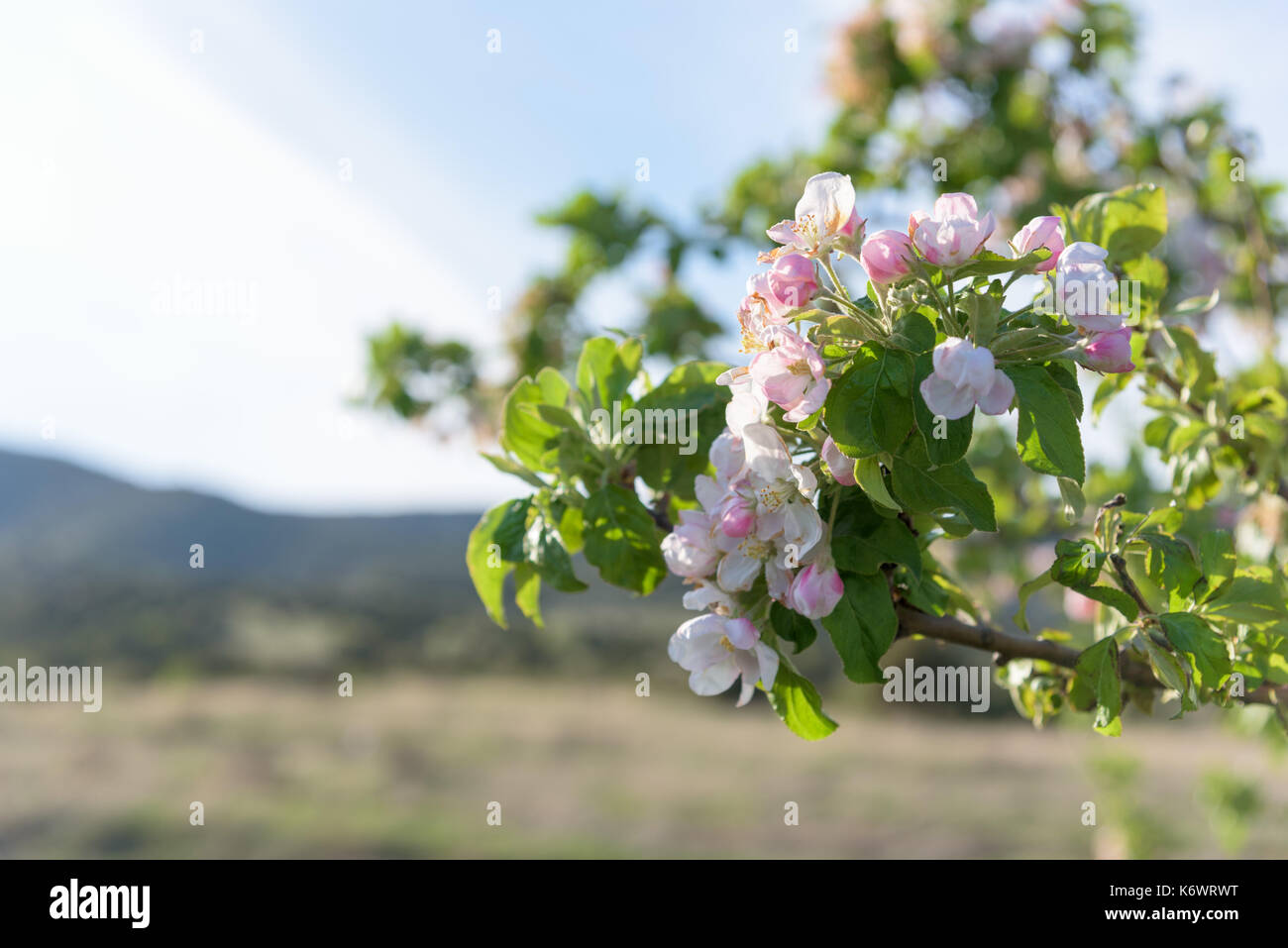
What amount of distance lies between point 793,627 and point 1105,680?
0.28 meters

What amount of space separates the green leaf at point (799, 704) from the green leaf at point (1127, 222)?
2.10 ft

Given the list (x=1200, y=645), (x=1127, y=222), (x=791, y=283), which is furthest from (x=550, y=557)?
(x=1127, y=222)

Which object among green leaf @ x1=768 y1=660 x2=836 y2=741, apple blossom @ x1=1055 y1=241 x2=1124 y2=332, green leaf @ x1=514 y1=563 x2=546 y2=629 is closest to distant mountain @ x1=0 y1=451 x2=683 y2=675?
green leaf @ x1=514 y1=563 x2=546 y2=629

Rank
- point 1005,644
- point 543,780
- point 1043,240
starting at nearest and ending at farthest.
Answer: point 1043,240 → point 1005,644 → point 543,780

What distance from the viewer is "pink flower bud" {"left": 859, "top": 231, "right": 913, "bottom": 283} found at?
761mm

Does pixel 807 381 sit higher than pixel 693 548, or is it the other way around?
pixel 807 381

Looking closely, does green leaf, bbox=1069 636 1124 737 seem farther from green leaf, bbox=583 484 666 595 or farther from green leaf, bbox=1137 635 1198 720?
green leaf, bbox=583 484 666 595

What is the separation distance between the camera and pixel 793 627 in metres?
0.91

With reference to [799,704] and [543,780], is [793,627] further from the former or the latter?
[543,780]

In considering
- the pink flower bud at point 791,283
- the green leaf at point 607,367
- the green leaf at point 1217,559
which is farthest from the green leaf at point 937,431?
the green leaf at point 607,367

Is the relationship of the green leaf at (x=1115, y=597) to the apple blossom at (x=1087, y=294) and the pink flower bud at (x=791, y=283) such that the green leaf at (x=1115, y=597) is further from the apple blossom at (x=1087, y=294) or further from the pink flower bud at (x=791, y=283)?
the pink flower bud at (x=791, y=283)

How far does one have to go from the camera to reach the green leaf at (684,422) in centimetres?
106

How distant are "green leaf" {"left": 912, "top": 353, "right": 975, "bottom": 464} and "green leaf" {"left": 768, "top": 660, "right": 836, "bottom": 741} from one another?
27 cm

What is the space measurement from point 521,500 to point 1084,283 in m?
0.63
